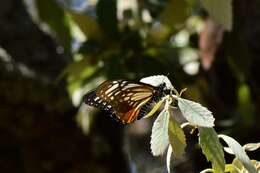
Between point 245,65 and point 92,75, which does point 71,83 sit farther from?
point 245,65

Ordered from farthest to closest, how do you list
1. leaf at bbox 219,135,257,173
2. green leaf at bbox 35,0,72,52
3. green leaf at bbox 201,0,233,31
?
green leaf at bbox 35,0,72,52 < green leaf at bbox 201,0,233,31 < leaf at bbox 219,135,257,173

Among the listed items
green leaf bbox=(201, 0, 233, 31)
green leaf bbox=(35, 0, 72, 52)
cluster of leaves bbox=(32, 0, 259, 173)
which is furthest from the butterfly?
green leaf bbox=(35, 0, 72, 52)

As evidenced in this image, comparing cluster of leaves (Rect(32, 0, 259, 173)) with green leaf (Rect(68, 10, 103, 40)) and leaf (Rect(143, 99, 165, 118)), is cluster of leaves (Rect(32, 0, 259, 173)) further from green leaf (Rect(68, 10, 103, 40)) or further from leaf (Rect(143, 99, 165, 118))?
leaf (Rect(143, 99, 165, 118))

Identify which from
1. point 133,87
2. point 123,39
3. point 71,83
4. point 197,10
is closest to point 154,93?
point 133,87

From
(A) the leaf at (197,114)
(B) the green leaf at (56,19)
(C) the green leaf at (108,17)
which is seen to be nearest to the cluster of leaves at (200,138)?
(A) the leaf at (197,114)

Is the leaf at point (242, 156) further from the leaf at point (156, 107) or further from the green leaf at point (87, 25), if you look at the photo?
the green leaf at point (87, 25)
